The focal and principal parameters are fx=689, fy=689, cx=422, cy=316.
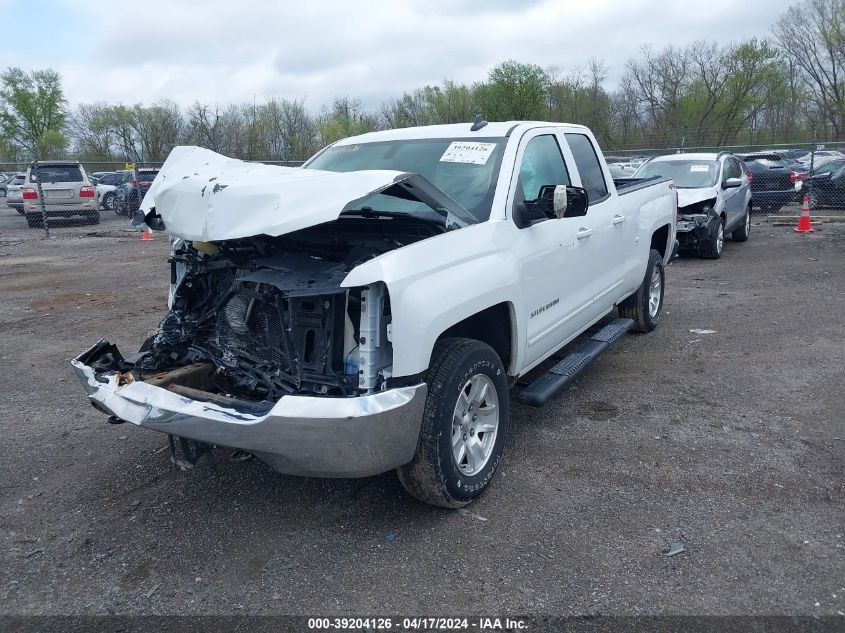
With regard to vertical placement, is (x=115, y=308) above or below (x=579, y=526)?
above

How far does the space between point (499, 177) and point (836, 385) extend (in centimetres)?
329

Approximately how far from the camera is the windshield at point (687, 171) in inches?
469

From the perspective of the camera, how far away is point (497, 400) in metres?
3.83

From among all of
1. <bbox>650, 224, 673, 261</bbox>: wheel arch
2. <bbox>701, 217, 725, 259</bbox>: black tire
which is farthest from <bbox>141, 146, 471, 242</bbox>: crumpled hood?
<bbox>701, 217, 725, 259</bbox>: black tire

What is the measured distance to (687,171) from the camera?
12.3m

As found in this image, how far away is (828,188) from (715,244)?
8.55 m

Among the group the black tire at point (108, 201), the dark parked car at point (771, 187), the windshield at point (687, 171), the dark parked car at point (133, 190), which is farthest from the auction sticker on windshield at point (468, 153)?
the black tire at point (108, 201)

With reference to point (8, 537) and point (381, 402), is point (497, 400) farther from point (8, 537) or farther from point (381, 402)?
point (8, 537)

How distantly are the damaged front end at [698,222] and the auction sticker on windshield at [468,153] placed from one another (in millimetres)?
7954

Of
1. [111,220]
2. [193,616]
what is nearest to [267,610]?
[193,616]

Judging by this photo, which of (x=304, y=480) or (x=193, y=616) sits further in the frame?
(x=304, y=480)

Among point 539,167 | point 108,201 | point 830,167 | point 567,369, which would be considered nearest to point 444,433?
point 567,369

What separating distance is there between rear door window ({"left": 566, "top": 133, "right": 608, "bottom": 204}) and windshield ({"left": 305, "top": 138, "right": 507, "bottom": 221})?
106 centimetres

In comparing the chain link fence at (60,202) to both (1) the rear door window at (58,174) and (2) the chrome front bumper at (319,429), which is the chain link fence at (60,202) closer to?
(1) the rear door window at (58,174)
